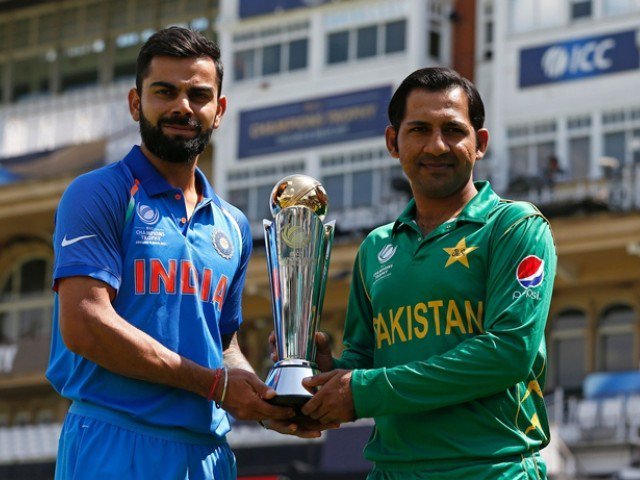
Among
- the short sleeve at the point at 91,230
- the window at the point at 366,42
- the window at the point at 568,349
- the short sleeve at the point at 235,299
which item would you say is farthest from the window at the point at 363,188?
the short sleeve at the point at 91,230

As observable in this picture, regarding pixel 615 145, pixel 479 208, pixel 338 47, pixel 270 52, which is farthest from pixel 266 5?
pixel 479 208

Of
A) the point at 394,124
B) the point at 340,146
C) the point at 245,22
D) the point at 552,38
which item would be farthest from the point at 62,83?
the point at 394,124

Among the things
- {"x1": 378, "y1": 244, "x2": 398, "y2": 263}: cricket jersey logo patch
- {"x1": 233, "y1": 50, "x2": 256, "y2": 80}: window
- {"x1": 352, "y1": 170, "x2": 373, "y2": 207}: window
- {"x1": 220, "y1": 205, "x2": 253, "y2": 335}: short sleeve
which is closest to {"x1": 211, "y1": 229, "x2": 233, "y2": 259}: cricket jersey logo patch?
{"x1": 220, "y1": 205, "x2": 253, "y2": 335}: short sleeve

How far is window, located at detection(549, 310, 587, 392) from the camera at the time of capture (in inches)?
1416

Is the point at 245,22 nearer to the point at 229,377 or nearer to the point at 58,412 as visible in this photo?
the point at 58,412

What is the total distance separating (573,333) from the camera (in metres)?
36.5

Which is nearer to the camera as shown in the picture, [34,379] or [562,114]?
[562,114]

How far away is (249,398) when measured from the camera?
6.58 m

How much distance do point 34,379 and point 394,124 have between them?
36349mm

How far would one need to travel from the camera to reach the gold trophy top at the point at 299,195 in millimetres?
6988

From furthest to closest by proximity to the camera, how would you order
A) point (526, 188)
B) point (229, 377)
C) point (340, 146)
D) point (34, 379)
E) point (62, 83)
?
point (62, 83) < point (34, 379) < point (340, 146) < point (526, 188) < point (229, 377)

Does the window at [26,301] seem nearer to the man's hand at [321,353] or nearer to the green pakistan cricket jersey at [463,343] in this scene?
the man's hand at [321,353]

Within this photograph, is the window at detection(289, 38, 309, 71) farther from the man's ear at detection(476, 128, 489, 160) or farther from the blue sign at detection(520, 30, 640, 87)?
the man's ear at detection(476, 128, 489, 160)

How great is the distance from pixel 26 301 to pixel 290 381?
39.7 metres
